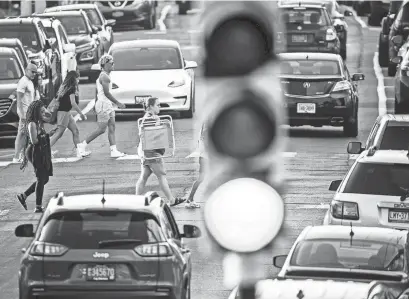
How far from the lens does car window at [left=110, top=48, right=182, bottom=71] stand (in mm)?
30047

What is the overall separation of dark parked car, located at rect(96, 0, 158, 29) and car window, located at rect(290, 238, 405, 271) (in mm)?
41770

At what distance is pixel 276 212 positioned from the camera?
3.70 m

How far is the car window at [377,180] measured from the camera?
13836mm

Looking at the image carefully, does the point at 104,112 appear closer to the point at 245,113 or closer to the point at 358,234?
the point at 358,234

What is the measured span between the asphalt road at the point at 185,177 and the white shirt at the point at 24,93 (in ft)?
3.20

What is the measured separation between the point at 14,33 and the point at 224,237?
2861cm

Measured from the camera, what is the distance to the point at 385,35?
3812 cm

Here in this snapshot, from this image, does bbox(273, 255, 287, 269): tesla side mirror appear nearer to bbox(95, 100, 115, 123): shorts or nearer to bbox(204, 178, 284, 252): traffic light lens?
bbox(204, 178, 284, 252): traffic light lens

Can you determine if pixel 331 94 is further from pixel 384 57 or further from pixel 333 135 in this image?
pixel 384 57

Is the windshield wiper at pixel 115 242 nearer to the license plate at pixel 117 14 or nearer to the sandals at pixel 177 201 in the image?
the sandals at pixel 177 201

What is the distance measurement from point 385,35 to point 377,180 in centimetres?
2460

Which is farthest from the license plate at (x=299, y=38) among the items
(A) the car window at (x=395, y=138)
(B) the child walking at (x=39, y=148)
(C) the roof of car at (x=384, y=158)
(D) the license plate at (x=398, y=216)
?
(D) the license plate at (x=398, y=216)

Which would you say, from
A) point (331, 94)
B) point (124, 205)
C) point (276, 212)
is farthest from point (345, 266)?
point (331, 94)

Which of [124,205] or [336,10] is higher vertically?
[124,205]
